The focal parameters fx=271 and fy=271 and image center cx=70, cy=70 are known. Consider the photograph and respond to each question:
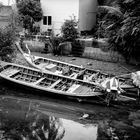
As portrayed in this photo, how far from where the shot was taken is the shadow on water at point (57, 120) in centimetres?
999

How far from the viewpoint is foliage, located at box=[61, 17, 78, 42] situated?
64.1ft

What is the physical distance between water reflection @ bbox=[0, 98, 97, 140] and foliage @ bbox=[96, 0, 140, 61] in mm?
6697

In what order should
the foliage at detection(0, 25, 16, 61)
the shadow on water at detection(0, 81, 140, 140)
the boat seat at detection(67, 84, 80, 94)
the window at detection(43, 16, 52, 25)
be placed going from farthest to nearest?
the window at detection(43, 16, 52, 25), the foliage at detection(0, 25, 16, 61), the boat seat at detection(67, 84, 80, 94), the shadow on water at detection(0, 81, 140, 140)

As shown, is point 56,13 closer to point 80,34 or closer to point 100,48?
point 80,34

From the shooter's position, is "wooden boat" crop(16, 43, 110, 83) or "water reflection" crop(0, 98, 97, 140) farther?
"wooden boat" crop(16, 43, 110, 83)

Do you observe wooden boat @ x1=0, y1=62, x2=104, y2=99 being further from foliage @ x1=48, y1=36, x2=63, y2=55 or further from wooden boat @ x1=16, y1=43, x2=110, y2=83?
foliage @ x1=48, y1=36, x2=63, y2=55

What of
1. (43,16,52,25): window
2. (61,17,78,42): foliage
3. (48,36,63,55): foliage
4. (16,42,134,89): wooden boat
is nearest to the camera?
(16,42,134,89): wooden boat

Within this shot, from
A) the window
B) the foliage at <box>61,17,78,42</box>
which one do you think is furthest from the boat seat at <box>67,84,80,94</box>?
the window

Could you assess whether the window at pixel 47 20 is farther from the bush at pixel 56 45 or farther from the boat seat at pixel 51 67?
the boat seat at pixel 51 67

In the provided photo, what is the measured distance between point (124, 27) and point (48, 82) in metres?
5.54

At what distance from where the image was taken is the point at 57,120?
37.3ft

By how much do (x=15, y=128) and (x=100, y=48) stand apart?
10441 mm

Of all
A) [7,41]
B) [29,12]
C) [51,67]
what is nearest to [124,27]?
[51,67]

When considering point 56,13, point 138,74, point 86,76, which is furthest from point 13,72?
point 56,13
